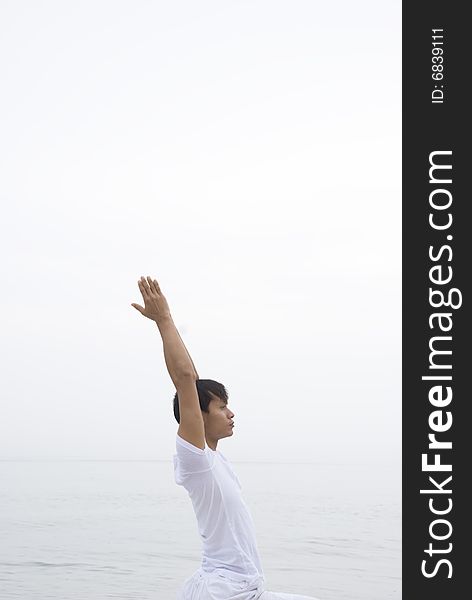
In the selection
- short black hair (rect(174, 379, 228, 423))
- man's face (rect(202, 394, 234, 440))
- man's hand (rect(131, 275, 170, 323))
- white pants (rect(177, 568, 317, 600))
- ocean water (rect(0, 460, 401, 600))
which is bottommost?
ocean water (rect(0, 460, 401, 600))

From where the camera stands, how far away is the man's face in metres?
3.96

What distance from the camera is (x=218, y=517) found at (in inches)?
152

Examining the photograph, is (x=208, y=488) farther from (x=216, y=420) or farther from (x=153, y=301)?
(x=153, y=301)

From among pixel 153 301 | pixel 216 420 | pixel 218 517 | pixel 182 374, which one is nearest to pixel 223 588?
pixel 218 517

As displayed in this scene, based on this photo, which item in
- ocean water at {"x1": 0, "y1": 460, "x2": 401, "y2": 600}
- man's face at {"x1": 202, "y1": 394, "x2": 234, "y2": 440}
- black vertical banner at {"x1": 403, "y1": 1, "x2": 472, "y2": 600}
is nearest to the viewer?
man's face at {"x1": 202, "y1": 394, "x2": 234, "y2": 440}

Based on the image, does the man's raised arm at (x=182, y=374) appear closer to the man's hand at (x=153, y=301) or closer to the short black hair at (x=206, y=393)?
the man's hand at (x=153, y=301)

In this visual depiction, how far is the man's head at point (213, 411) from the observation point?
3963mm

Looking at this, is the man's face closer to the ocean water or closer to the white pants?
the white pants

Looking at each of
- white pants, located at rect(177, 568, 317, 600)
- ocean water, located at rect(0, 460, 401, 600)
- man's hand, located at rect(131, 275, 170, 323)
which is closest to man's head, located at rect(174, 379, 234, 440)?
man's hand, located at rect(131, 275, 170, 323)

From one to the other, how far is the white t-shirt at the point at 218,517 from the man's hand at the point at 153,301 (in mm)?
441

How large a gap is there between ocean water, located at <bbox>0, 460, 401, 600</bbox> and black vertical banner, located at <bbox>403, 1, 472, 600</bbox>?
14.5 ft

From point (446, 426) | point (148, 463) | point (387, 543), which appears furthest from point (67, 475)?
point (446, 426)

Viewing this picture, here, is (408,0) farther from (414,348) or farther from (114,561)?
(114,561)

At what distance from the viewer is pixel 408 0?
18.1ft
